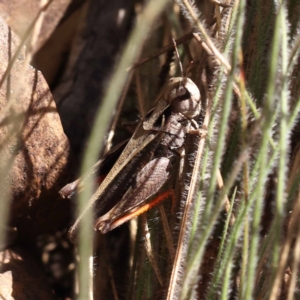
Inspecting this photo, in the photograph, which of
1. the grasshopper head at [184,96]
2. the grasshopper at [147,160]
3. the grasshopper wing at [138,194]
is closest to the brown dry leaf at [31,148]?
the grasshopper at [147,160]

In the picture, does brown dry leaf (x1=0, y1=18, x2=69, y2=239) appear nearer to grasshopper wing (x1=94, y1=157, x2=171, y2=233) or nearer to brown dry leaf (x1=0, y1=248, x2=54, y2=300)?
brown dry leaf (x1=0, y1=248, x2=54, y2=300)

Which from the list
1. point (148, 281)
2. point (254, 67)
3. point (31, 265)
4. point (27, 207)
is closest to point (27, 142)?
point (27, 207)

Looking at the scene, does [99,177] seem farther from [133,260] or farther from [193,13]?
[193,13]

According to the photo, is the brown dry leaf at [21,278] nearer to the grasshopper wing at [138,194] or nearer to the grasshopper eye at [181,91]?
the grasshopper wing at [138,194]

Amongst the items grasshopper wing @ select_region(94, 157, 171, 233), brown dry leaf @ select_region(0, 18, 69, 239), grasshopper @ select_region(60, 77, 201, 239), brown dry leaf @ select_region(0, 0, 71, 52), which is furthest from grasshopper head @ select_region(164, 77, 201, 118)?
brown dry leaf @ select_region(0, 0, 71, 52)

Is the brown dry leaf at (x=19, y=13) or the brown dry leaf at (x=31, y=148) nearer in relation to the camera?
the brown dry leaf at (x=31, y=148)

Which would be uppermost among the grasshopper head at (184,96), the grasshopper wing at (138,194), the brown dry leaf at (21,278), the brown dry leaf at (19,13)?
the brown dry leaf at (19,13)
